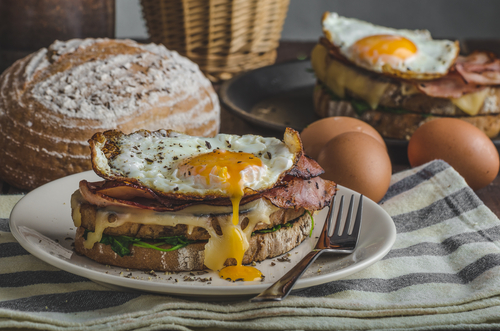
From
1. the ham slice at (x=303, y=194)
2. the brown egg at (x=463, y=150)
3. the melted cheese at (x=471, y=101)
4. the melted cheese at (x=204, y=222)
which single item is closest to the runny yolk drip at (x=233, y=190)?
the melted cheese at (x=204, y=222)

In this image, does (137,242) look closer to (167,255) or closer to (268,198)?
(167,255)

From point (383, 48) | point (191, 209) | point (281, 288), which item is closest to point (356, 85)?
point (383, 48)

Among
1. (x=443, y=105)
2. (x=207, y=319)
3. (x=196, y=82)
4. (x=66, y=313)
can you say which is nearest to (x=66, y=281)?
(x=66, y=313)

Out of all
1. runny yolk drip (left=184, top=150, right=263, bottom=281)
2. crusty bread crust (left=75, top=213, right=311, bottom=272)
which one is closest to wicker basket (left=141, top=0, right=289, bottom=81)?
runny yolk drip (left=184, top=150, right=263, bottom=281)

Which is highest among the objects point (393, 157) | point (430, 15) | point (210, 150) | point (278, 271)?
point (210, 150)

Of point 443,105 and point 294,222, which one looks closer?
point 294,222

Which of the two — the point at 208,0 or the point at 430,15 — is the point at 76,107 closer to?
the point at 208,0

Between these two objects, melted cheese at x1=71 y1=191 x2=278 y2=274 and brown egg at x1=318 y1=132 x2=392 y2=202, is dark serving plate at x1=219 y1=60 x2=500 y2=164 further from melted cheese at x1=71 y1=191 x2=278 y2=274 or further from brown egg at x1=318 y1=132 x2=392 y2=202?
melted cheese at x1=71 y1=191 x2=278 y2=274
